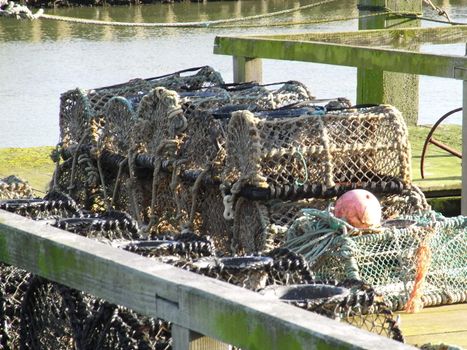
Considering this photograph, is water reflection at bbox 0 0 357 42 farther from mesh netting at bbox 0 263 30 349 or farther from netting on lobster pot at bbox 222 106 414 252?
mesh netting at bbox 0 263 30 349

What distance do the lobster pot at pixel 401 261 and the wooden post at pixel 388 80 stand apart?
4945 mm

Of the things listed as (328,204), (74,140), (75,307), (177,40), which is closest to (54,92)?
(177,40)

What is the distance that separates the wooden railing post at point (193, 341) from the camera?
116 inches

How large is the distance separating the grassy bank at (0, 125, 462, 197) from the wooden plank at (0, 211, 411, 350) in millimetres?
4208

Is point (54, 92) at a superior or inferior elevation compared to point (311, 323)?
inferior

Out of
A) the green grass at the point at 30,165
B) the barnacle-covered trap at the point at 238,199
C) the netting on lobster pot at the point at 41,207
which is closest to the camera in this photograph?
the barnacle-covered trap at the point at 238,199

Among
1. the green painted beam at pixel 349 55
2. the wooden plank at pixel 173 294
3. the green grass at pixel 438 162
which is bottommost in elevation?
the green grass at pixel 438 162

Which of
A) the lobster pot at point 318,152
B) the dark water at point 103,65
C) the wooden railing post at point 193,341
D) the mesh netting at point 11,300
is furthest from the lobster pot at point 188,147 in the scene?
the dark water at point 103,65

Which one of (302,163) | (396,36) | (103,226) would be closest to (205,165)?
(302,163)

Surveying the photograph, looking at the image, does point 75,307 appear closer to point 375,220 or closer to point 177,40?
point 375,220

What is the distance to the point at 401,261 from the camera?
5117mm

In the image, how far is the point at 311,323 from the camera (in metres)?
2.57

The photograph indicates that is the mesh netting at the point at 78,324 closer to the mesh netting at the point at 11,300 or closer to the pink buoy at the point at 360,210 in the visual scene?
the mesh netting at the point at 11,300

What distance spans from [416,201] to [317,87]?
41.2ft
